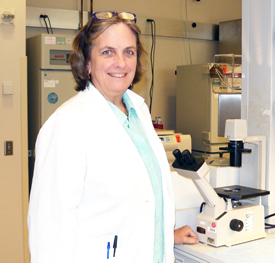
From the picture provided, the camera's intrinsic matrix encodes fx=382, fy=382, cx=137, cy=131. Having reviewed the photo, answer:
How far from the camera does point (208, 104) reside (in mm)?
3576

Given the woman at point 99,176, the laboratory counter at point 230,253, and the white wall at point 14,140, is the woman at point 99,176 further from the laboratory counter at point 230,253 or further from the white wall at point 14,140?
the white wall at point 14,140

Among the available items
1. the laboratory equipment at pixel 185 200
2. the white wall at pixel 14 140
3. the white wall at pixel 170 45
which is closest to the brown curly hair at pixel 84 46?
the laboratory equipment at pixel 185 200

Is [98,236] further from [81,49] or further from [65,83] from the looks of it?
[65,83]

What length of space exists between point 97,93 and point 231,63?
2.52 meters

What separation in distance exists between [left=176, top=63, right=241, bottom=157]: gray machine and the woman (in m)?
2.15

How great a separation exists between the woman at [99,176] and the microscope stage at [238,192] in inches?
14.0

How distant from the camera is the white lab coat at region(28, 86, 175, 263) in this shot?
1102 millimetres

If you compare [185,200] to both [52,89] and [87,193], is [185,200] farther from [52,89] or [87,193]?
[52,89]

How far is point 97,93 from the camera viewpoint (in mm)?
1303

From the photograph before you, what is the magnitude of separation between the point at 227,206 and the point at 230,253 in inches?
7.9

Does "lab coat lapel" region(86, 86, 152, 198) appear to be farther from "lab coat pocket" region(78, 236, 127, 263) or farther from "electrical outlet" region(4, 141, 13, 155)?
"electrical outlet" region(4, 141, 13, 155)

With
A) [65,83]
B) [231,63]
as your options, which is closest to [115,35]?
[65,83]

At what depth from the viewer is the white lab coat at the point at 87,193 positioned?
3.61 feet

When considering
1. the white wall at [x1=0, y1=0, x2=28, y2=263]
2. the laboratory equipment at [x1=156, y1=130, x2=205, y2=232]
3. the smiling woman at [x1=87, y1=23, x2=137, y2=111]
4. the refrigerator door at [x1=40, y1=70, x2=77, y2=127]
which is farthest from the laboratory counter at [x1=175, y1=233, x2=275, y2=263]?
the refrigerator door at [x1=40, y1=70, x2=77, y2=127]
